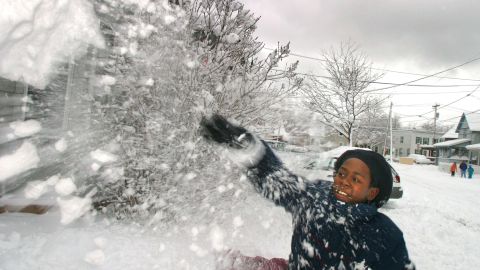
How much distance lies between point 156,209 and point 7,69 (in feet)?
10.5

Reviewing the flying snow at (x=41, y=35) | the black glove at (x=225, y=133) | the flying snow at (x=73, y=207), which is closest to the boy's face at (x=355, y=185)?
the black glove at (x=225, y=133)

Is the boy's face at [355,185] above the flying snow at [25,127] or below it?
below

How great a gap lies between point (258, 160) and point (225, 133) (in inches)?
9.9

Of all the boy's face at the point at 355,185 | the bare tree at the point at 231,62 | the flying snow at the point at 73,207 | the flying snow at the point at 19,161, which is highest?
the bare tree at the point at 231,62

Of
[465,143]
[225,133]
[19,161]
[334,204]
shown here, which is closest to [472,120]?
[465,143]

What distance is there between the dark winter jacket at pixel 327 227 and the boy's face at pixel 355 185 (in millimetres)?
52

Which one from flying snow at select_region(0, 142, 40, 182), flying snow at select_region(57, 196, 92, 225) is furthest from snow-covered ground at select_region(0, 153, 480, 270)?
flying snow at select_region(0, 142, 40, 182)

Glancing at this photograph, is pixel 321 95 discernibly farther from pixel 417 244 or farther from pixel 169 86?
pixel 169 86

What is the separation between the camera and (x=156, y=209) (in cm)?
510

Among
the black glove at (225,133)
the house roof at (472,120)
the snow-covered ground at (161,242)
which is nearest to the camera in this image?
the black glove at (225,133)

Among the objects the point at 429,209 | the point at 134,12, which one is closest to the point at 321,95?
the point at 429,209

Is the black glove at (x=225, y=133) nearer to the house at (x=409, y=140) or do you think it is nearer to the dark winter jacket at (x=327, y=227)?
the dark winter jacket at (x=327, y=227)

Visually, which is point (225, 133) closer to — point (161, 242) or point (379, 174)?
point (379, 174)

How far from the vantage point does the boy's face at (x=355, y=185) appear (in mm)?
1988
